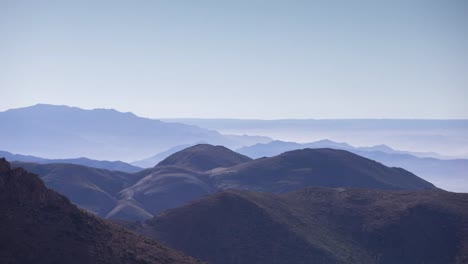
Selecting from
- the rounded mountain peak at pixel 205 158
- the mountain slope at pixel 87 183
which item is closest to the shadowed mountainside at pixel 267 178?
the rounded mountain peak at pixel 205 158

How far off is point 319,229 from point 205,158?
322 feet

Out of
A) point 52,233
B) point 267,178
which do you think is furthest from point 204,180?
point 52,233

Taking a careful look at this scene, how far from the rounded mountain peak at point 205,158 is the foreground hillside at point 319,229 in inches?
3197

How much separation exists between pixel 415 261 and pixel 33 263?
4998 centimetres

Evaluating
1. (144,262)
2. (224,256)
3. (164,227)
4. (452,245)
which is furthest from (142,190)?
(144,262)

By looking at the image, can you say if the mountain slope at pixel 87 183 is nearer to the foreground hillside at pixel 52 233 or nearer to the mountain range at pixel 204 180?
the mountain range at pixel 204 180

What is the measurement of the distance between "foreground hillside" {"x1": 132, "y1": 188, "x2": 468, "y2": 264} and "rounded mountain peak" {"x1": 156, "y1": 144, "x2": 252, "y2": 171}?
81.2 m

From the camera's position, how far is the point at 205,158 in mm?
172625

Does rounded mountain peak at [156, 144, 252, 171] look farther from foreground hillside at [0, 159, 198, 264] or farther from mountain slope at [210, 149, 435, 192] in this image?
foreground hillside at [0, 159, 198, 264]

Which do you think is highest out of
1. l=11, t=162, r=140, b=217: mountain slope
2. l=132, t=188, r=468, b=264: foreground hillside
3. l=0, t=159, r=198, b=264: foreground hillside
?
l=0, t=159, r=198, b=264: foreground hillside

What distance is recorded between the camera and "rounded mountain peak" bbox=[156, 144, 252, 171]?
6605 inches

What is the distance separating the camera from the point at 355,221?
3187 inches

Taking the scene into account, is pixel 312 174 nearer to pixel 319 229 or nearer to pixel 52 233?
pixel 319 229

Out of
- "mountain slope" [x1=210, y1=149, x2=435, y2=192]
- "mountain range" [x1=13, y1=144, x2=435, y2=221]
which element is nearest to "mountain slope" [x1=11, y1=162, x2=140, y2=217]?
"mountain range" [x1=13, y1=144, x2=435, y2=221]
